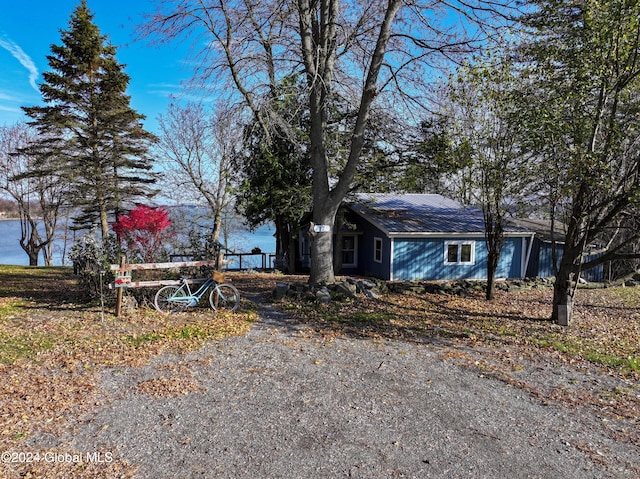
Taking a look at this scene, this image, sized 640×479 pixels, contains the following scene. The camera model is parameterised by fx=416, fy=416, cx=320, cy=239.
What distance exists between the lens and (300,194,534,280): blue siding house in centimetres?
1675

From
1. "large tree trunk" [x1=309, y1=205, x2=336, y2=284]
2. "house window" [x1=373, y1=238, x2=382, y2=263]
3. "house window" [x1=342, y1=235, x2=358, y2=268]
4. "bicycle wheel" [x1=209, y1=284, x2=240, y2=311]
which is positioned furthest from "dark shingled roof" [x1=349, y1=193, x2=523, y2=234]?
"bicycle wheel" [x1=209, y1=284, x2=240, y2=311]

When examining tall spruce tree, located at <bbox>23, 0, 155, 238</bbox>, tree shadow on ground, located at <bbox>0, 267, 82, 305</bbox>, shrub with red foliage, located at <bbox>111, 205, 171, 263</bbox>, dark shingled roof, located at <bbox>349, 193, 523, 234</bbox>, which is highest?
tall spruce tree, located at <bbox>23, 0, 155, 238</bbox>

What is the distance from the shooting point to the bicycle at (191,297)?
8453 mm

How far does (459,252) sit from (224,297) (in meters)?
11.5

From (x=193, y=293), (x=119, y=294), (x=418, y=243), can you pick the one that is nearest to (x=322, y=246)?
(x=193, y=293)

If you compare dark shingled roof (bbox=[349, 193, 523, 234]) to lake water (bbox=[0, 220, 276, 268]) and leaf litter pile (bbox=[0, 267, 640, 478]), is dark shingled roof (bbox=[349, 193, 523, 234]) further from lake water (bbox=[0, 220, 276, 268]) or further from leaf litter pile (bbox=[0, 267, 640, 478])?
lake water (bbox=[0, 220, 276, 268])

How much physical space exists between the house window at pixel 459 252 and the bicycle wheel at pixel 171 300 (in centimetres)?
1171

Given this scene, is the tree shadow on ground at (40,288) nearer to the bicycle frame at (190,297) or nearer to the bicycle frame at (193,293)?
the bicycle frame at (190,297)

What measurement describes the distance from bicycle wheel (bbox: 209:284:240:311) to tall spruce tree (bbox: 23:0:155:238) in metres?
13.8

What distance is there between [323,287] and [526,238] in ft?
37.8

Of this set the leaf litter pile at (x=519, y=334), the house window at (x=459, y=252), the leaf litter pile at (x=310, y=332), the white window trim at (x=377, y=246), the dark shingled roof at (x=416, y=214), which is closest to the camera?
the leaf litter pile at (x=310, y=332)

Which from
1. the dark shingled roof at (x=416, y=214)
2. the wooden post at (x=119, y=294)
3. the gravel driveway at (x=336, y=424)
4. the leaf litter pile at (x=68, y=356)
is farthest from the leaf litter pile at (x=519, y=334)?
the dark shingled roof at (x=416, y=214)

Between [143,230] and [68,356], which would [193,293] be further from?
[68,356]

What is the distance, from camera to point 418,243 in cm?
1684
